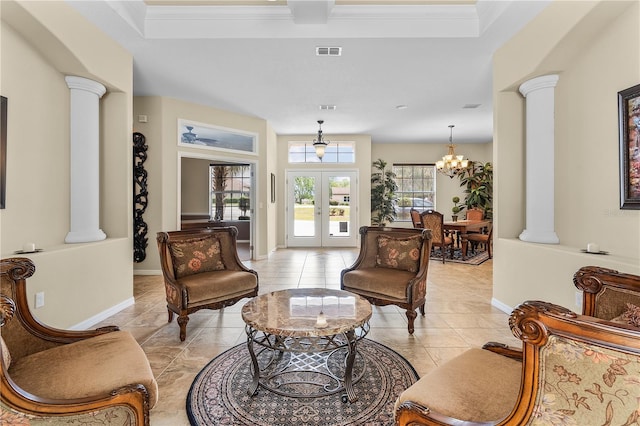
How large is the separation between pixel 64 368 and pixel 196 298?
1.34 metres

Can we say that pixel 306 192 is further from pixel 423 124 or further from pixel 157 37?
pixel 157 37

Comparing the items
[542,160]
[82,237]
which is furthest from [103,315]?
[542,160]

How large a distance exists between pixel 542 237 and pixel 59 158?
16.4 ft

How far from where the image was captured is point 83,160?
312 cm

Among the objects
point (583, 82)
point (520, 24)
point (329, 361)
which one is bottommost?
point (329, 361)

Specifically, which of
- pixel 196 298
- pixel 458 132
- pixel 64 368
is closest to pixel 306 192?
pixel 458 132

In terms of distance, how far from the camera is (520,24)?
2969 millimetres

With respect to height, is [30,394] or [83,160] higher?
[83,160]

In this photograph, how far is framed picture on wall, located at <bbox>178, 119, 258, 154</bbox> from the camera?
16.8 feet

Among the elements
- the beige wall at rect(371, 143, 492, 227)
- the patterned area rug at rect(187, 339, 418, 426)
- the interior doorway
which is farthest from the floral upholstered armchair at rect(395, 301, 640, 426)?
the interior doorway

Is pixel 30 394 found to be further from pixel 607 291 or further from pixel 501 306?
pixel 501 306

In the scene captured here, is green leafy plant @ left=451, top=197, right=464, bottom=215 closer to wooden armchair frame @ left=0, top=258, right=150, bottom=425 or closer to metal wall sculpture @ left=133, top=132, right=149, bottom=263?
metal wall sculpture @ left=133, top=132, right=149, bottom=263

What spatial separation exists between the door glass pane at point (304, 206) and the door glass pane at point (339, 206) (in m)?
0.47

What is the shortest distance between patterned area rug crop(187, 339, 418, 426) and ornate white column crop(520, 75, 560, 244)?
212cm
